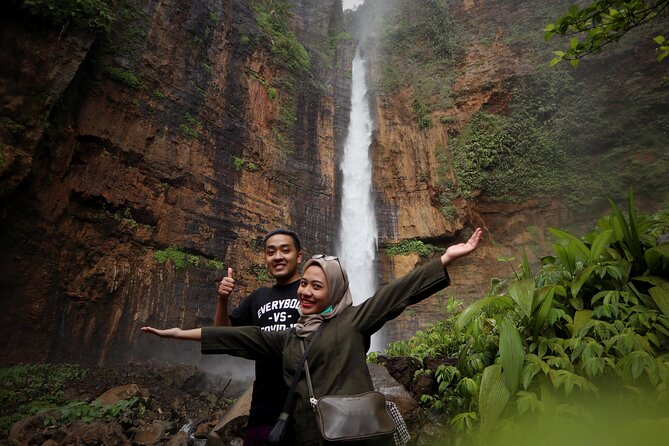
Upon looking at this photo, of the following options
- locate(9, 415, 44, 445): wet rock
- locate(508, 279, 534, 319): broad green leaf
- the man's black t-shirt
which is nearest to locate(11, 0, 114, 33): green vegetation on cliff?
locate(9, 415, 44, 445): wet rock

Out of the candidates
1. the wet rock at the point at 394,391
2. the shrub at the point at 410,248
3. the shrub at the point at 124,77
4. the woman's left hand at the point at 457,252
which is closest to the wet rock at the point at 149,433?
the wet rock at the point at 394,391

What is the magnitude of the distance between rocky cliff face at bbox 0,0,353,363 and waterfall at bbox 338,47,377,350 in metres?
0.89

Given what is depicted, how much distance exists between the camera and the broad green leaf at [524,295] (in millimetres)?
2579

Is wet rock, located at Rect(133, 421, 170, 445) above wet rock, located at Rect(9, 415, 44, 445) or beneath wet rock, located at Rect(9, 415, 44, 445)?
beneath

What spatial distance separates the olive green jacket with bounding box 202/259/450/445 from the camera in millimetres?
1826

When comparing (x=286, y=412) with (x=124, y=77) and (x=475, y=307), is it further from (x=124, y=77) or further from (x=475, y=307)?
(x=124, y=77)

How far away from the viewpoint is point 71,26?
27.7 ft

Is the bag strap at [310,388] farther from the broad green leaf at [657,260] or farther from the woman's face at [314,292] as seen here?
the broad green leaf at [657,260]

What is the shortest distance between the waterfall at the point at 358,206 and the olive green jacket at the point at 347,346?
11717 mm

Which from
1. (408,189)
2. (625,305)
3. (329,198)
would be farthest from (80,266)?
(408,189)

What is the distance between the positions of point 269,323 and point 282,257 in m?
0.49

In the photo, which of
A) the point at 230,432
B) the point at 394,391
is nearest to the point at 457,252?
the point at 394,391

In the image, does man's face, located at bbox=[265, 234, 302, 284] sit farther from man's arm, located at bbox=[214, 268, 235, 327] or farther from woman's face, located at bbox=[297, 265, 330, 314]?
woman's face, located at bbox=[297, 265, 330, 314]

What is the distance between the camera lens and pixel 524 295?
2.63 metres
